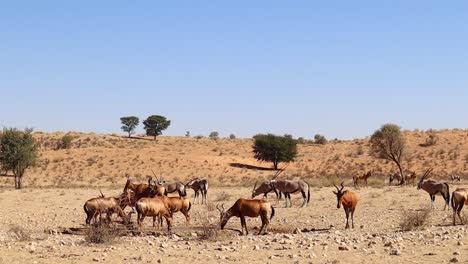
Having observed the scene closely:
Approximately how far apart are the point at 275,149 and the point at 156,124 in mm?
36412

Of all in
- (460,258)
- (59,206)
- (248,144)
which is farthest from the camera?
(248,144)

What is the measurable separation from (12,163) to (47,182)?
621 cm

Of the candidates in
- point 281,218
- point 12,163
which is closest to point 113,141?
point 12,163

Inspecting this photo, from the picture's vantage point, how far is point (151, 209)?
59.3 feet

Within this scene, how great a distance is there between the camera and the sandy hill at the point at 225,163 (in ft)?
178

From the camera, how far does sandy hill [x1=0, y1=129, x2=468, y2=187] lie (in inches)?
2142

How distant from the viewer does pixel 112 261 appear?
1260 centimetres

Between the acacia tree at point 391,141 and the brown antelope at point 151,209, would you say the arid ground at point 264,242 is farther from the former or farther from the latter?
the acacia tree at point 391,141

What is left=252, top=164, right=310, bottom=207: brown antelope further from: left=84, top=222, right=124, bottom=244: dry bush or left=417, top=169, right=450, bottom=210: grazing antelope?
left=84, top=222, right=124, bottom=244: dry bush

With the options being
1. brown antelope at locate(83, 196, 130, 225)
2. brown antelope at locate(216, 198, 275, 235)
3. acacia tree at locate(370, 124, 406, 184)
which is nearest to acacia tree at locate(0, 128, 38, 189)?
acacia tree at locate(370, 124, 406, 184)

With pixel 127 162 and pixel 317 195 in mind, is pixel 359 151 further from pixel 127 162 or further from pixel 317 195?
pixel 317 195

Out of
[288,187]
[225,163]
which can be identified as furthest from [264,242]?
[225,163]

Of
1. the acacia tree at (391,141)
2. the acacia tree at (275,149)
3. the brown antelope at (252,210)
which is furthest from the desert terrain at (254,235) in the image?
the acacia tree at (275,149)

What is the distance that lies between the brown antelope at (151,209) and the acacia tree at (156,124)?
7602 centimetres
